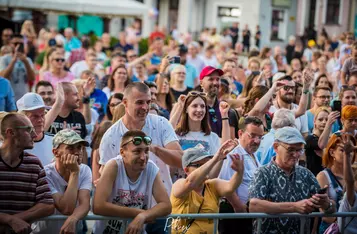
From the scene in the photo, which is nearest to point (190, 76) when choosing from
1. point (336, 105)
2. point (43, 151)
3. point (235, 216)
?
point (336, 105)

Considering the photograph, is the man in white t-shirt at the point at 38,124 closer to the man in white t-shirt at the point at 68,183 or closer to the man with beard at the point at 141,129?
the man with beard at the point at 141,129

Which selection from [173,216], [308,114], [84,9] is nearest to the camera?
[173,216]

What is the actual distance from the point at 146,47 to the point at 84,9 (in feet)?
16.6

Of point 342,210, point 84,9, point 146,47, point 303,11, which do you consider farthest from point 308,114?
point 303,11

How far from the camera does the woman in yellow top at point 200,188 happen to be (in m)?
6.47

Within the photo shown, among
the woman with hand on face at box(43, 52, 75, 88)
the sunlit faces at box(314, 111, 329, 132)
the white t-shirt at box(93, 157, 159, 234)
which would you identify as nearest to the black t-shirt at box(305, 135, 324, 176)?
the sunlit faces at box(314, 111, 329, 132)

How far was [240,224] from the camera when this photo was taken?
23.3 ft

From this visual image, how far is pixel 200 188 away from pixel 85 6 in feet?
59.3

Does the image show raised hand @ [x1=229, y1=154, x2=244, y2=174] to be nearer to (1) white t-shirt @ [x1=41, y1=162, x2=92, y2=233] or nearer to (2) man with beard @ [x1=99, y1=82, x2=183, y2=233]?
(2) man with beard @ [x1=99, y1=82, x2=183, y2=233]

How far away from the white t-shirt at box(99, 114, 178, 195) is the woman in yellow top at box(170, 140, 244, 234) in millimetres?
519

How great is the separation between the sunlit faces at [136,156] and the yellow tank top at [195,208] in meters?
0.57

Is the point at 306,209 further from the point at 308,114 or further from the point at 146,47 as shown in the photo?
the point at 146,47

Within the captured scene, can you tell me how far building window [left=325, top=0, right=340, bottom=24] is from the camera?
→ 1652 inches

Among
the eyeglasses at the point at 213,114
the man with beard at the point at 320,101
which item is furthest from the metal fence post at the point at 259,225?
the man with beard at the point at 320,101
